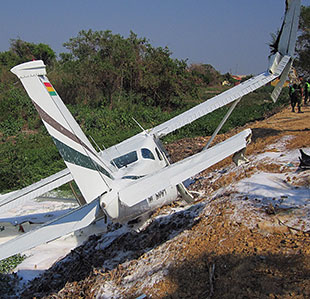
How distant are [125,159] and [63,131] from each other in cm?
309

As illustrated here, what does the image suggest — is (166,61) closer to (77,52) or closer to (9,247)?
(77,52)

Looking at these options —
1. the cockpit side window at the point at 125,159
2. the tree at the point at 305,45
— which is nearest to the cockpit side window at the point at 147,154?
the cockpit side window at the point at 125,159

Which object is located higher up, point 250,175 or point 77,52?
point 77,52

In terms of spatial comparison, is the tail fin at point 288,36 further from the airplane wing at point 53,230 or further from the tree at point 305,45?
the tree at point 305,45

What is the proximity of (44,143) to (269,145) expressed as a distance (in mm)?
14268

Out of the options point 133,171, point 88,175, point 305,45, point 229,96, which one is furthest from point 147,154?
point 305,45

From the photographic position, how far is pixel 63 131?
5562mm

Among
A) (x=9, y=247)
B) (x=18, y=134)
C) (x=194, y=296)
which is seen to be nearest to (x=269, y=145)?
(x=194, y=296)

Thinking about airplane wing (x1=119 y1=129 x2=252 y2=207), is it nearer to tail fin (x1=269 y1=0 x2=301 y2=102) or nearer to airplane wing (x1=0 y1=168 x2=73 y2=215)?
airplane wing (x1=0 y1=168 x2=73 y2=215)

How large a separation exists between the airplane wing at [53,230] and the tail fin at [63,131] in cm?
35

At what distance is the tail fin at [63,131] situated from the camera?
524cm

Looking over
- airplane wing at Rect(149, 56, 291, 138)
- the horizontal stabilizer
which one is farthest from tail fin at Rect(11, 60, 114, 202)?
the horizontal stabilizer

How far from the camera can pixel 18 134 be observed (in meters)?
25.1

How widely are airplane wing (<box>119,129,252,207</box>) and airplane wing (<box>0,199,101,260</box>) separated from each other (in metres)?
0.76
